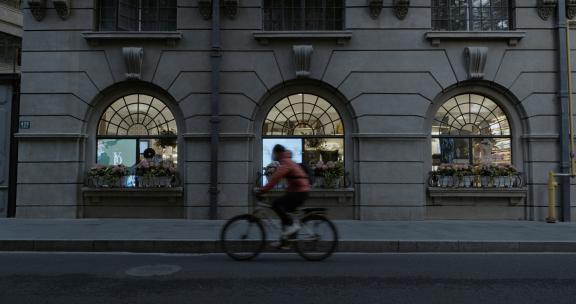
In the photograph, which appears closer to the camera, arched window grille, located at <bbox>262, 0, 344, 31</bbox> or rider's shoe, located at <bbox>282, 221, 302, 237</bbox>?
rider's shoe, located at <bbox>282, 221, 302, 237</bbox>

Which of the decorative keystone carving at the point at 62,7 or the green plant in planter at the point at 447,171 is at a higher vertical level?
the decorative keystone carving at the point at 62,7

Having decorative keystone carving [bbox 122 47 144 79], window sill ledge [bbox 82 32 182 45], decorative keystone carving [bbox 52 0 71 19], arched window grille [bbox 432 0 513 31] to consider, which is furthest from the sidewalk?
decorative keystone carving [bbox 52 0 71 19]

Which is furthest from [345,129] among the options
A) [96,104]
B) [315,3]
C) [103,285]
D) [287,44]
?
[103,285]

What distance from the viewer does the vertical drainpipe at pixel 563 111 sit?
40.5 ft

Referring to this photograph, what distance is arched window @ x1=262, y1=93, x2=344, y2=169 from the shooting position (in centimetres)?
1309

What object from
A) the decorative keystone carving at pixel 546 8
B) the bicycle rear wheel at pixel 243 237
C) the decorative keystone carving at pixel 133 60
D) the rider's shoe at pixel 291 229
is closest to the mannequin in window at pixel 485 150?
the decorative keystone carving at pixel 546 8

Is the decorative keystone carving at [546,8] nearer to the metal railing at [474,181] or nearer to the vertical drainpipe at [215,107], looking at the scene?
the metal railing at [474,181]

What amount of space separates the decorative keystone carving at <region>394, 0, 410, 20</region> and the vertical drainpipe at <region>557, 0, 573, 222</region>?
4018 mm

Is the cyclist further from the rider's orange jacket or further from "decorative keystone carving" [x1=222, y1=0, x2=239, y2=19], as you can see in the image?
"decorative keystone carving" [x1=222, y1=0, x2=239, y2=19]

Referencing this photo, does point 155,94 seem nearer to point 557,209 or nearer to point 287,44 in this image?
point 287,44

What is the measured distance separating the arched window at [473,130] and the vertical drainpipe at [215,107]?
6.00 meters

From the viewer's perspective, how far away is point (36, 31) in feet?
41.9

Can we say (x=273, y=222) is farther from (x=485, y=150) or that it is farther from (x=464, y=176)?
(x=485, y=150)

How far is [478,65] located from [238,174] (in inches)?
278
